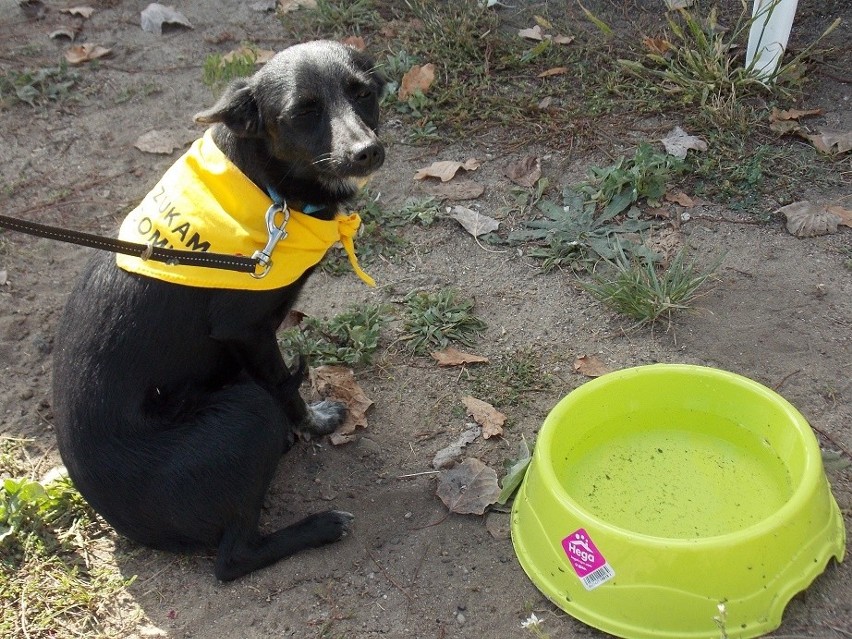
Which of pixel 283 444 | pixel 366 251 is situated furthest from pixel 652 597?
pixel 366 251

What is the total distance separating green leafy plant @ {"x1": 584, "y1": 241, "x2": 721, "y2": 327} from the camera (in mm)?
3717

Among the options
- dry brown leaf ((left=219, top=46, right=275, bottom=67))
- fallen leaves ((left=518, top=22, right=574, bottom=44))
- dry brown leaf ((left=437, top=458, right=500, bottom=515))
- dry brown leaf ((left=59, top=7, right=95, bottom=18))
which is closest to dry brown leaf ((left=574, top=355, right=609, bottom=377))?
dry brown leaf ((left=437, top=458, right=500, bottom=515))

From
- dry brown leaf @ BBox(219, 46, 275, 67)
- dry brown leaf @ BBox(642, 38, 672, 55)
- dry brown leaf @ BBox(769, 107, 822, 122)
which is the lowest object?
dry brown leaf @ BBox(219, 46, 275, 67)

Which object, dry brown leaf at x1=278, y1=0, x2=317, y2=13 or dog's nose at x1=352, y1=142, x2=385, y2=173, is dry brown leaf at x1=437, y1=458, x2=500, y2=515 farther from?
dry brown leaf at x1=278, y1=0, x2=317, y2=13

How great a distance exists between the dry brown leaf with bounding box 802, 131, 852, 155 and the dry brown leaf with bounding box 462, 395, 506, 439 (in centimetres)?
231

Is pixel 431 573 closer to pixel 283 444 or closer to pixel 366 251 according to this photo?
pixel 283 444

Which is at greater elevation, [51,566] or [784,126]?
[784,126]

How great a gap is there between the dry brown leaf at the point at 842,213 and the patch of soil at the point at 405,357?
74 mm

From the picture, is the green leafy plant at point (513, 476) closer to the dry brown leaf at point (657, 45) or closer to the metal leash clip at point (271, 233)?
the metal leash clip at point (271, 233)

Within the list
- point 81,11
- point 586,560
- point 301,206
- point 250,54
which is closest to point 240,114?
point 301,206

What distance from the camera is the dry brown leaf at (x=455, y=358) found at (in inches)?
147

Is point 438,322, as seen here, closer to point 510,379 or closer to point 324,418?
point 510,379

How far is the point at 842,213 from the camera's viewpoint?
161 inches

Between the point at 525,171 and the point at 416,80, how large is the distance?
97 cm
